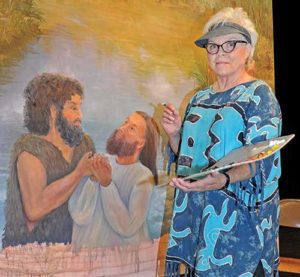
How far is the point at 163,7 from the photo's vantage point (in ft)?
8.39

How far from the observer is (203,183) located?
138 cm

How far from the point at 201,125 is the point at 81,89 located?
0.79m

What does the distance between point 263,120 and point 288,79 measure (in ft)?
7.53

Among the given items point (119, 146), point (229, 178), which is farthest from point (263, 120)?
point (119, 146)

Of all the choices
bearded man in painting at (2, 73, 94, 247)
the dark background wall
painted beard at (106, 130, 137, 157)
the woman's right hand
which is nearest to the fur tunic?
bearded man in painting at (2, 73, 94, 247)

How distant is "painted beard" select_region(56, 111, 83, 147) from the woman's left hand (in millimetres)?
840

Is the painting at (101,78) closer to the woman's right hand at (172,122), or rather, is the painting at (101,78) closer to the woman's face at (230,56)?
the woman's right hand at (172,122)

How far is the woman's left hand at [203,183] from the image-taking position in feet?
4.51

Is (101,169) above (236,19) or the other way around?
the other way around

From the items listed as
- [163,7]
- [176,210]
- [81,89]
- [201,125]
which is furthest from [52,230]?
[163,7]

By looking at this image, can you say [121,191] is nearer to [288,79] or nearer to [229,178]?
[229,178]

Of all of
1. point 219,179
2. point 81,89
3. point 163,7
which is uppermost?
point 163,7

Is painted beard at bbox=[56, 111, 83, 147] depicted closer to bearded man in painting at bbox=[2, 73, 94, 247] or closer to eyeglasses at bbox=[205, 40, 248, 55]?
bearded man in painting at bbox=[2, 73, 94, 247]

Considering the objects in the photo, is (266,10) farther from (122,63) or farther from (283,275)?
(283,275)
